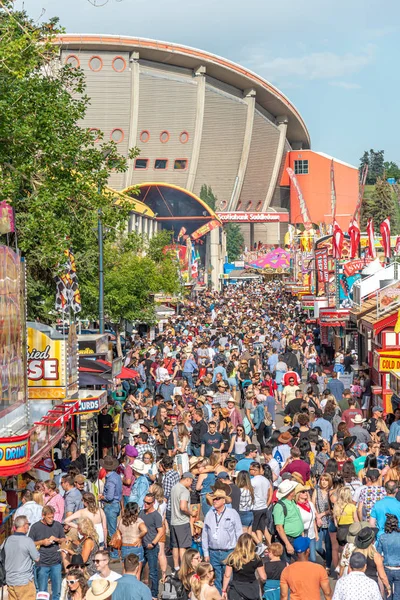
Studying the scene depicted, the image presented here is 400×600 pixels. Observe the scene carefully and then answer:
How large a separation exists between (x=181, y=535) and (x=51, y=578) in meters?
1.59

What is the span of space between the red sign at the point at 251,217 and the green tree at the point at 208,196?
1665mm

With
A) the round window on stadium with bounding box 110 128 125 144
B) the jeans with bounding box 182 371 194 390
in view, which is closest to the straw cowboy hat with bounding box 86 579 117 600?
the jeans with bounding box 182 371 194 390

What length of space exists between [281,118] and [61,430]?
133419 millimetres

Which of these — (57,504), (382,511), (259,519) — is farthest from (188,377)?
(382,511)

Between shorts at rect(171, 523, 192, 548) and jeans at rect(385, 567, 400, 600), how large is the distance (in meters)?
2.63

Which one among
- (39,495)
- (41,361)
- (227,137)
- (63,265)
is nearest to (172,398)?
(63,265)

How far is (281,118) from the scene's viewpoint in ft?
474

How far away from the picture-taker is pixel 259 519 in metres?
12.4

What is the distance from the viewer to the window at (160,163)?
5094 inches

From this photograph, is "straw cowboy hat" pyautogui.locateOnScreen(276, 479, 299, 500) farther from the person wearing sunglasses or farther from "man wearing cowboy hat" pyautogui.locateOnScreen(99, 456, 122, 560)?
the person wearing sunglasses

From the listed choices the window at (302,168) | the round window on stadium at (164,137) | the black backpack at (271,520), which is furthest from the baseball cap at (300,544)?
the window at (302,168)

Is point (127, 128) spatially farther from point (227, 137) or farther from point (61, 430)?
point (61, 430)

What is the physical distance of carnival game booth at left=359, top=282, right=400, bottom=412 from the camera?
818 inches

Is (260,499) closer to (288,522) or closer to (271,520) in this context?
(271,520)
